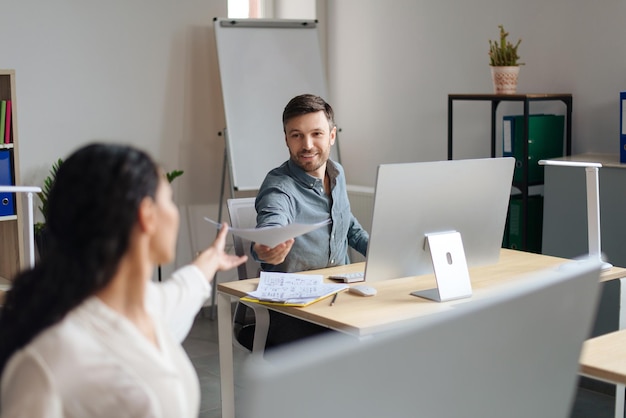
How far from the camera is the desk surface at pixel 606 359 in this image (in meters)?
1.79

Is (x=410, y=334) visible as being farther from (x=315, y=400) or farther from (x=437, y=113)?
(x=437, y=113)

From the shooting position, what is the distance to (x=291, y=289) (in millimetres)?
2562

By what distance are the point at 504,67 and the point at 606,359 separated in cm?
241

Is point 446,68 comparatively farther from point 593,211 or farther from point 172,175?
point 593,211

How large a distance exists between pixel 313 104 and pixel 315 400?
2256mm

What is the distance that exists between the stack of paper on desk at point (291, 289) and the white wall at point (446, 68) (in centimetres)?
197

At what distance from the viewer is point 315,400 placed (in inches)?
28.8

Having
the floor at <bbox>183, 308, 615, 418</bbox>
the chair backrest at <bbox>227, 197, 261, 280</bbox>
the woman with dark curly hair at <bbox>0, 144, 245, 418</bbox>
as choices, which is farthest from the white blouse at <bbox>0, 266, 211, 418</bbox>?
the floor at <bbox>183, 308, 615, 418</bbox>

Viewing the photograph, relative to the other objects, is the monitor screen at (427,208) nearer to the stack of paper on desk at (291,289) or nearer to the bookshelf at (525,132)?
the stack of paper on desk at (291,289)

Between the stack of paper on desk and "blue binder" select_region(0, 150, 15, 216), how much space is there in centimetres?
188

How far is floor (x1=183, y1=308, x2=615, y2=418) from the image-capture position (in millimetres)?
3521

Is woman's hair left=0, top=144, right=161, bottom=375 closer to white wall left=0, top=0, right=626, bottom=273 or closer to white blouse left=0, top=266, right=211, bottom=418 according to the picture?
white blouse left=0, top=266, right=211, bottom=418

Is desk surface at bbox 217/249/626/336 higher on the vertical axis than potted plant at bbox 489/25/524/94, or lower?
lower

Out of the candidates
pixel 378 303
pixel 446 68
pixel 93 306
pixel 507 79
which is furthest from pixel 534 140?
pixel 93 306
